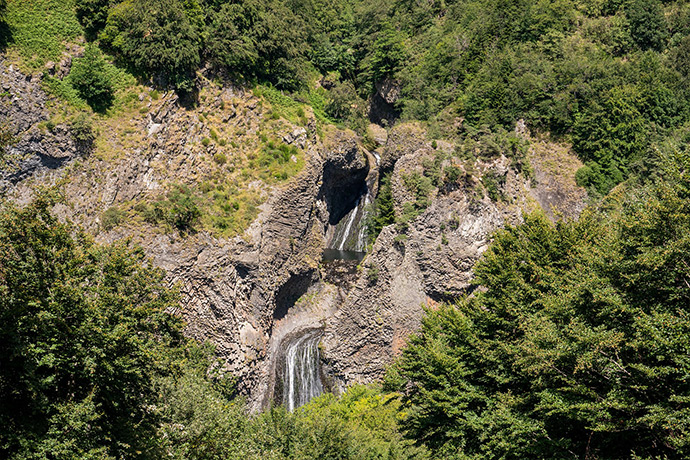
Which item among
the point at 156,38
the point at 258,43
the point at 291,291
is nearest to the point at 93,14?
the point at 156,38

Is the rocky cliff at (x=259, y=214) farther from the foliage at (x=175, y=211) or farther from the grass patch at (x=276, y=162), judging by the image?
the foliage at (x=175, y=211)

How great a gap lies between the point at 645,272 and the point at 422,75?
43.4m

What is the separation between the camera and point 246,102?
4866cm

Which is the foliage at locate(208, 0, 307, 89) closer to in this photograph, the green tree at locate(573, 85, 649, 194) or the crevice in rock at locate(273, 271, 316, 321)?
the crevice in rock at locate(273, 271, 316, 321)

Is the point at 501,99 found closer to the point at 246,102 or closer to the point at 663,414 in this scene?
the point at 246,102

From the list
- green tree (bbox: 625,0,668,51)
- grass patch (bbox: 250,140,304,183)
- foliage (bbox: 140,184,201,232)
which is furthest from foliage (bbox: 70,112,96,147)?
green tree (bbox: 625,0,668,51)

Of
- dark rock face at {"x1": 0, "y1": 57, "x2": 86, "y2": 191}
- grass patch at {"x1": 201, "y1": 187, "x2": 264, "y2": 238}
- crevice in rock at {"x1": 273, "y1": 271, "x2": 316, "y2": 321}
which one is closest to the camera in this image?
dark rock face at {"x1": 0, "y1": 57, "x2": 86, "y2": 191}

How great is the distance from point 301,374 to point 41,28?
3769cm

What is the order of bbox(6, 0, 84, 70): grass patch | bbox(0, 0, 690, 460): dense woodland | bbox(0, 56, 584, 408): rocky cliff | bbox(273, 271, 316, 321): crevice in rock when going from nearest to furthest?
bbox(0, 0, 690, 460): dense woodland → bbox(0, 56, 584, 408): rocky cliff → bbox(6, 0, 84, 70): grass patch → bbox(273, 271, 316, 321): crevice in rock

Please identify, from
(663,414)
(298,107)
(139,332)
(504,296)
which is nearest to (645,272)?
(663,414)

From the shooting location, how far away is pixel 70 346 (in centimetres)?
1788

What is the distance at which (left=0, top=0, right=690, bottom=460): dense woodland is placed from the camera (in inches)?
666

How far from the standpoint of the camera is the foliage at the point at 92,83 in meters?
42.4

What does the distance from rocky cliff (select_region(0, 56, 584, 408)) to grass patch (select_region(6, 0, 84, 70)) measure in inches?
107
